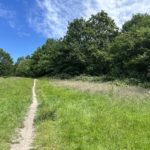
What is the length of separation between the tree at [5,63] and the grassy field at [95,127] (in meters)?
103

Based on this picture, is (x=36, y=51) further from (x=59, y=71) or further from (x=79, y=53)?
(x=79, y=53)

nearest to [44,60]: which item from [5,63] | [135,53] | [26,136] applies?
[135,53]

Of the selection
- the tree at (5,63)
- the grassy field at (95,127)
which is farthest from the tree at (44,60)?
the grassy field at (95,127)

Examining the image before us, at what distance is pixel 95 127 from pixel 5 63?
11115 cm

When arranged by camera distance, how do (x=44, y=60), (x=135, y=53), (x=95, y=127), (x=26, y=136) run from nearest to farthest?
(x=26, y=136) → (x=95, y=127) → (x=135, y=53) → (x=44, y=60)

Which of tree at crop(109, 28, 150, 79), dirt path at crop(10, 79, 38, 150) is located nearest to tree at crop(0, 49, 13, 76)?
tree at crop(109, 28, 150, 79)

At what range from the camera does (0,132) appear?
12.4 metres

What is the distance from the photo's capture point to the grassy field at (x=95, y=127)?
1083cm

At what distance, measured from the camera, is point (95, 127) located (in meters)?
12.8

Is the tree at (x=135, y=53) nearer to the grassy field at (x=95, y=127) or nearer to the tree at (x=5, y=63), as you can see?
the grassy field at (x=95, y=127)

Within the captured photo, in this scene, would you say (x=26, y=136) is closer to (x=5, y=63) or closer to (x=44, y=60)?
(x=44, y=60)

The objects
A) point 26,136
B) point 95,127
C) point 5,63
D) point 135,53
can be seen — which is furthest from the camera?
point 5,63

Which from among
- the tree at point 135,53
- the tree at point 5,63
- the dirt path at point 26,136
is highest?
the tree at point 5,63

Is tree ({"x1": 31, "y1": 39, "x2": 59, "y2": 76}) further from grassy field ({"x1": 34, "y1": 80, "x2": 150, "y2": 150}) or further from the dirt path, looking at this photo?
the dirt path
